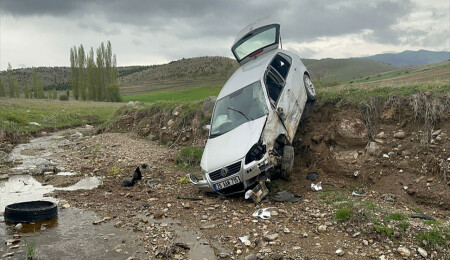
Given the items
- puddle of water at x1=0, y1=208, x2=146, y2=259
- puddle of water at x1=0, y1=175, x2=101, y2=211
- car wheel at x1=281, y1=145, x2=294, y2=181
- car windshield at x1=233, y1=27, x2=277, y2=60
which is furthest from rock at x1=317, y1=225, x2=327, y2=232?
car windshield at x1=233, y1=27, x2=277, y2=60

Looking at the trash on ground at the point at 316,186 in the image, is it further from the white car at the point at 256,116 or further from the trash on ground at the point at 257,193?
the trash on ground at the point at 257,193

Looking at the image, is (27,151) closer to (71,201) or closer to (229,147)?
(71,201)

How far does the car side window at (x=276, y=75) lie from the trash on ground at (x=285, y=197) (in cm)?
202

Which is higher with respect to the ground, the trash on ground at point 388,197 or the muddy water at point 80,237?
the trash on ground at point 388,197

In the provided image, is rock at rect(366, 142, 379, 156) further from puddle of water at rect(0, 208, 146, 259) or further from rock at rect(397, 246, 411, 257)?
puddle of water at rect(0, 208, 146, 259)

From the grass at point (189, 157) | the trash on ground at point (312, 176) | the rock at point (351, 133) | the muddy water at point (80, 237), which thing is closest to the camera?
the muddy water at point (80, 237)

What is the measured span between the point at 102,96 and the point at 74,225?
55.0 metres

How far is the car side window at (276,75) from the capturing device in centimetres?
831

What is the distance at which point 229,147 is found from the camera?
23.6 feet

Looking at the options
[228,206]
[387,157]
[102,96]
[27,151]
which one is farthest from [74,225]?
[102,96]

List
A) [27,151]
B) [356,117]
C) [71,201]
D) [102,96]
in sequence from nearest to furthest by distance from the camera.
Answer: [71,201] → [356,117] → [27,151] → [102,96]

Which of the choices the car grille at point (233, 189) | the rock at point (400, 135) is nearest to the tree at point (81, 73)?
the car grille at point (233, 189)

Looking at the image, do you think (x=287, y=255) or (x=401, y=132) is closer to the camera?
(x=287, y=255)

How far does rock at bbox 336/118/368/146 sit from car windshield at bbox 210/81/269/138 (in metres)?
2.20
